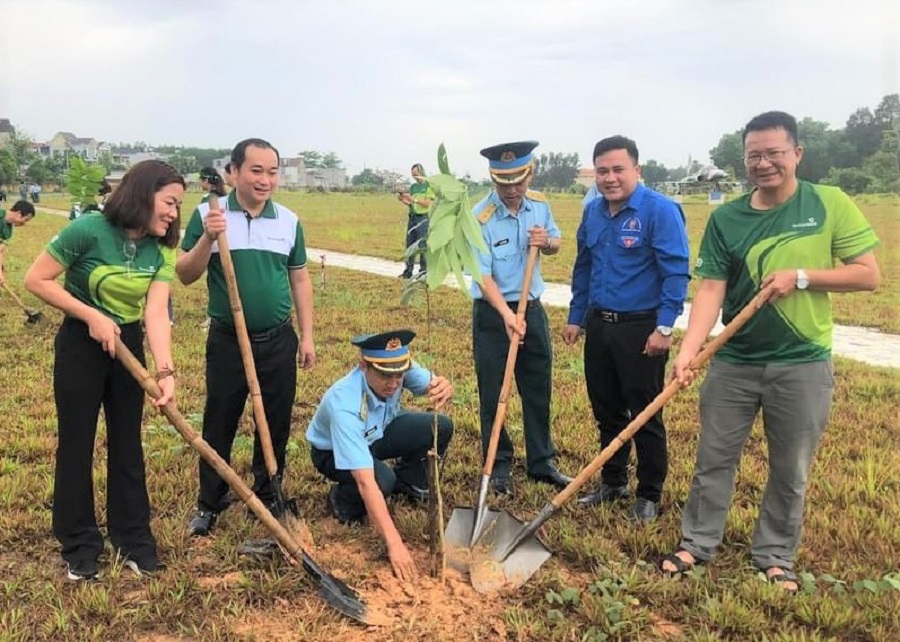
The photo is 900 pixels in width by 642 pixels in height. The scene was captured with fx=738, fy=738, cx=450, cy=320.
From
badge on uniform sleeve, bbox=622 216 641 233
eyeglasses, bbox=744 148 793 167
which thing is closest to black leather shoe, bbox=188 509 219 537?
badge on uniform sleeve, bbox=622 216 641 233

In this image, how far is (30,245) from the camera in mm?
19766

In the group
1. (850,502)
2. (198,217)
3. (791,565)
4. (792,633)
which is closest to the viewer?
(792,633)

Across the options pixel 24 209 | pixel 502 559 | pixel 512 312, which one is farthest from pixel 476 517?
pixel 24 209

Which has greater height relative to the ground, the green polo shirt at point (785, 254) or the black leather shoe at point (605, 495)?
the green polo shirt at point (785, 254)

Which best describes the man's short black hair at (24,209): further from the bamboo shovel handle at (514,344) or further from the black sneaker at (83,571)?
the bamboo shovel handle at (514,344)

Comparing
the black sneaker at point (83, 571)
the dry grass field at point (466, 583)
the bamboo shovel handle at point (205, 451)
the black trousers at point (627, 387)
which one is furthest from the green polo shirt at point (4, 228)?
the black trousers at point (627, 387)

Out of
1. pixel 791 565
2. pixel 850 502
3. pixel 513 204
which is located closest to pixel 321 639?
pixel 791 565

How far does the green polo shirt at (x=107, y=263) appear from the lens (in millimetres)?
3100

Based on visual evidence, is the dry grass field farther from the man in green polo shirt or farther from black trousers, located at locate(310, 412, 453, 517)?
the man in green polo shirt

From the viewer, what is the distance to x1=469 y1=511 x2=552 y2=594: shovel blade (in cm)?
341

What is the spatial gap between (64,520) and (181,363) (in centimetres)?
408

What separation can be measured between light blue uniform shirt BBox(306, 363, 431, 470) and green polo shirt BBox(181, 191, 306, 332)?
53cm

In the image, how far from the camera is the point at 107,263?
10.4 feet

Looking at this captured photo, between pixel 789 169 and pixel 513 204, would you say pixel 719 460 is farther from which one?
pixel 513 204
